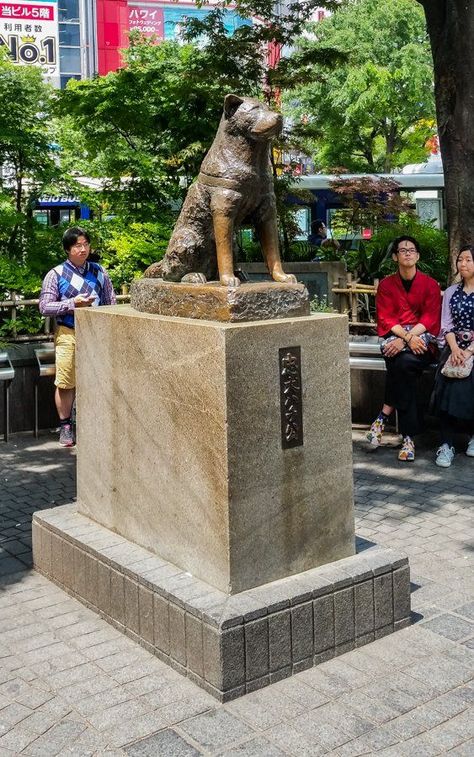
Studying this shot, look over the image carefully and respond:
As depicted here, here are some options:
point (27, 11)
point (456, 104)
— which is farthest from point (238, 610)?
point (27, 11)

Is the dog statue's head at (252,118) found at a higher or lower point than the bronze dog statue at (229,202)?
higher

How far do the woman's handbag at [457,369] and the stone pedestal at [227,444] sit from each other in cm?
347

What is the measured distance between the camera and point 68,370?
321 inches

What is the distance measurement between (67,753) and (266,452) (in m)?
1.57

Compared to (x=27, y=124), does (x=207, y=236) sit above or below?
below

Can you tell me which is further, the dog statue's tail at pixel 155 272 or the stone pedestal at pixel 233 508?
the dog statue's tail at pixel 155 272

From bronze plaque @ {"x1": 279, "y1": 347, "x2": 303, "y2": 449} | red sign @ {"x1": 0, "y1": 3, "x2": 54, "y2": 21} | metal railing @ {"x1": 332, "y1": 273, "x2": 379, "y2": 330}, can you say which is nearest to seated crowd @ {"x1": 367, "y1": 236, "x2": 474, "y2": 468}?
metal railing @ {"x1": 332, "y1": 273, "x2": 379, "y2": 330}

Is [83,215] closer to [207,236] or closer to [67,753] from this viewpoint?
[207,236]

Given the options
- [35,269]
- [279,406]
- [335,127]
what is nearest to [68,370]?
[35,269]

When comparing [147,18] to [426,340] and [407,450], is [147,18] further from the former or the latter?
[407,450]

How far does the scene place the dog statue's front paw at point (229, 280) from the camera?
4.29m

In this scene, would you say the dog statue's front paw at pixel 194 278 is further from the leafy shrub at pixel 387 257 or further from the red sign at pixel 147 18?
the red sign at pixel 147 18

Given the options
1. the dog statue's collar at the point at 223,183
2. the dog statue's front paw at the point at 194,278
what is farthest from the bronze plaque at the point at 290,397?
the dog statue's collar at the point at 223,183

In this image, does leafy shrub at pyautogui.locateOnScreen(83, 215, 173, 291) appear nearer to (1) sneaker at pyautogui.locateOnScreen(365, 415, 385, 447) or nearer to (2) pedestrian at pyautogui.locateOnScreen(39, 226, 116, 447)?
(2) pedestrian at pyautogui.locateOnScreen(39, 226, 116, 447)
